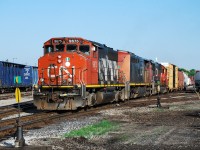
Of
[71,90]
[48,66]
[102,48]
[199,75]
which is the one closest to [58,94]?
[71,90]

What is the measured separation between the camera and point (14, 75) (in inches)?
1700

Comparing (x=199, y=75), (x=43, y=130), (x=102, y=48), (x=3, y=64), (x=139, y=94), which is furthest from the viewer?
(x=199, y=75)

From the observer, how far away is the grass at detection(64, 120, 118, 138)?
10617 mm

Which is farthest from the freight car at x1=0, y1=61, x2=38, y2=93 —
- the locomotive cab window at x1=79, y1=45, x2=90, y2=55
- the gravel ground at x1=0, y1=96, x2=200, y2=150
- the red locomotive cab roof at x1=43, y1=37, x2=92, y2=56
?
the gravel ground at x1=0, y1=96, x2=200, y2=150

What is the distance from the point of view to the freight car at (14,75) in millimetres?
39062

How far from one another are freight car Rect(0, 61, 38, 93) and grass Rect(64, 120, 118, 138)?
75.8 feet

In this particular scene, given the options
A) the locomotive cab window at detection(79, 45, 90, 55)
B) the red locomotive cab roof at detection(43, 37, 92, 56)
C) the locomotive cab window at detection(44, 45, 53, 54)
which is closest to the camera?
the red locomotive cab roof at detection(43, 37, 92, 56)

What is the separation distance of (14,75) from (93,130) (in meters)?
33.5

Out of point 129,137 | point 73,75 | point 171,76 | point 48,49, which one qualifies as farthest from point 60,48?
point 171,76

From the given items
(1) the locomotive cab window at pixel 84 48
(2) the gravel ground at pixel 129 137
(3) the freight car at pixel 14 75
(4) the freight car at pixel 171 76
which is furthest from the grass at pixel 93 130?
(4) the freight car at pixel 171 76

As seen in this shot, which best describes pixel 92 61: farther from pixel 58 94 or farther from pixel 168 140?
pixel 168 140

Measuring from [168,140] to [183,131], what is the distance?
1797 mm

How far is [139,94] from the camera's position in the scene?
30.5 metres

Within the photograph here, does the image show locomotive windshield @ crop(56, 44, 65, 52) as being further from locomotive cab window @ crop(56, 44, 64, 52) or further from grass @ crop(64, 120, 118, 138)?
grass @ crop(64, 120, 118, 138)
